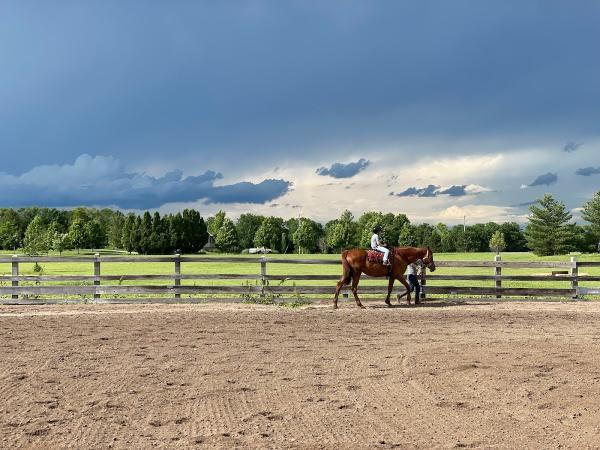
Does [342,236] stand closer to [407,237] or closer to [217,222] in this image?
[407,237]

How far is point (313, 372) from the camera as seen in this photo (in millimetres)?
8336

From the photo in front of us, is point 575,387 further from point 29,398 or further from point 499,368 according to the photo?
point 29,398

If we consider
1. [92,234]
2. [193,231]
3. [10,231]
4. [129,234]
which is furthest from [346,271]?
[10,231]

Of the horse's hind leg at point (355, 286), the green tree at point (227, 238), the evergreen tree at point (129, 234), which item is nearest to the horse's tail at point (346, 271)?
the horse's hind leg at point (355, 286)

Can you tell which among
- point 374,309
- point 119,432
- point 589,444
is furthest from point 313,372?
point 374,309

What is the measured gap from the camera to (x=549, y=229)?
74438mm

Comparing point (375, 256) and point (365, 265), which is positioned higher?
point (375, 256)

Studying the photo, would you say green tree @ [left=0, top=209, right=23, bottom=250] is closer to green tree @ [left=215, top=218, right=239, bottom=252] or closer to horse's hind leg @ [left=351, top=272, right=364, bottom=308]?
green tree @ [left=215, top=218, right=239, bottom=252]

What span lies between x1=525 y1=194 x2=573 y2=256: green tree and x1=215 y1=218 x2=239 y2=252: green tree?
62.9 metres

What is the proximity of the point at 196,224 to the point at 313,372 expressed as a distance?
112030 millimetres

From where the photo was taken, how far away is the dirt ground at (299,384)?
5.80 metres

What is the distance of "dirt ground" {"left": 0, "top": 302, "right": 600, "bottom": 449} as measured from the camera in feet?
19.0

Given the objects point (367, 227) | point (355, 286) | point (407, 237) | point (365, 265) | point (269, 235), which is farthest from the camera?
point (269, 235)

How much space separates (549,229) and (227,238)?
65.7 metres
